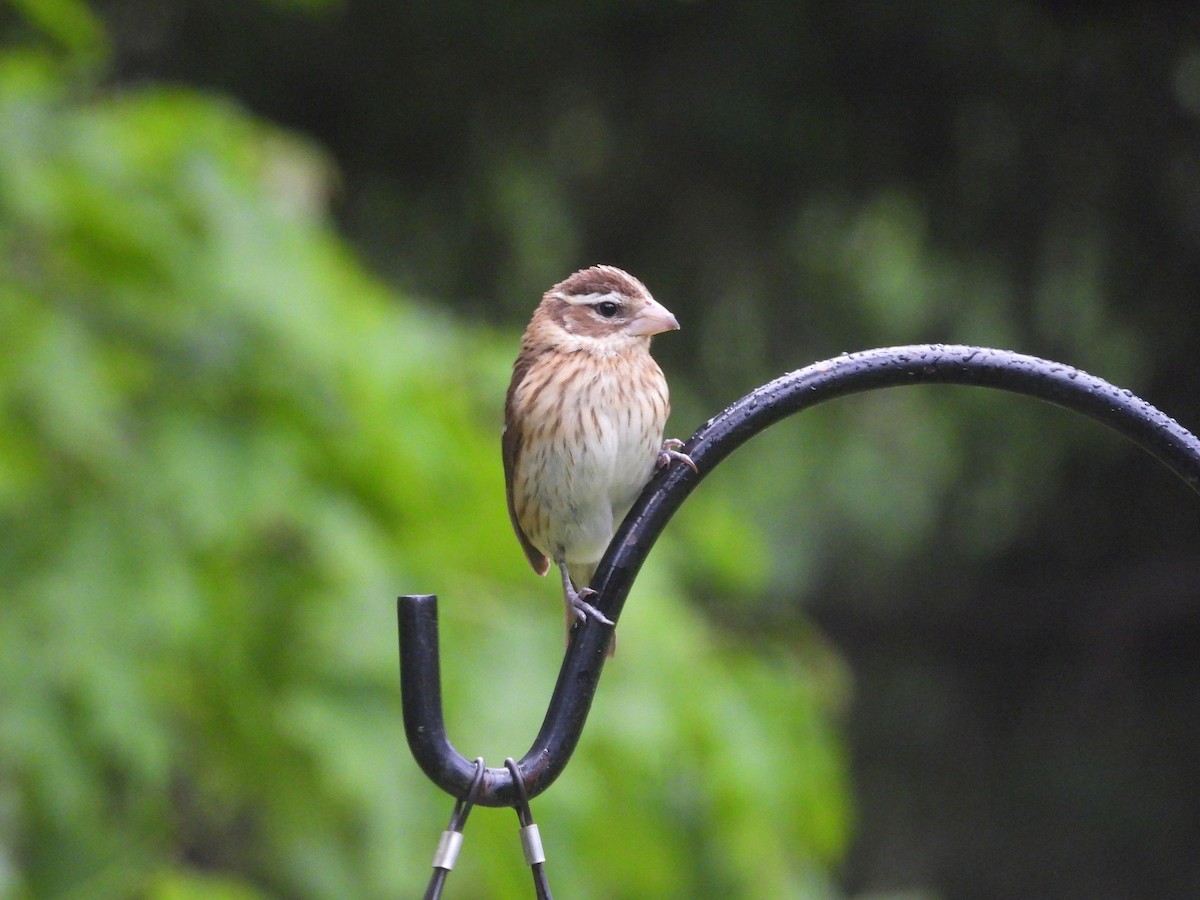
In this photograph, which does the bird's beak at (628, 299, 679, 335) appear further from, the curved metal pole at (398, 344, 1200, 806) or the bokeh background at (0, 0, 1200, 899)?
the bokeh background at (0, 0, 1200, 899)

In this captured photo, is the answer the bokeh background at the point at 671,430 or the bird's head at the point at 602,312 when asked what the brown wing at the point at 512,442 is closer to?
the bird's head at the point at 602,312

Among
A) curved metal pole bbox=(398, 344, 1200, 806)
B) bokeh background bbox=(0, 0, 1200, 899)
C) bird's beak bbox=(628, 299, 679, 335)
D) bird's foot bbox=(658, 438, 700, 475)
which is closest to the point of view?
curved metal pole bbox=(398, 344, 1200, 806)

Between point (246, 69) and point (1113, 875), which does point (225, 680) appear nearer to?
point (246, 69)

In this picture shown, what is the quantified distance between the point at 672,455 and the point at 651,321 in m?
0.39

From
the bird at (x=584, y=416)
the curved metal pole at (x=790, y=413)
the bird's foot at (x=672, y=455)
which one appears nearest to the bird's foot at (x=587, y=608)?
the curved metal pole at (x=790, y=413)

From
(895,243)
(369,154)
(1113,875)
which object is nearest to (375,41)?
(369,154)

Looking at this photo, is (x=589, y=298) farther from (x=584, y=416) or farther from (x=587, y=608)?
(x=587, y=608)

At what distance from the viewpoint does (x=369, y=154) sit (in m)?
6.10

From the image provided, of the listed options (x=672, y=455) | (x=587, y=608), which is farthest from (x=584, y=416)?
(x=587, y=608)

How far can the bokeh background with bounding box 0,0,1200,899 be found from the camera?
332cm

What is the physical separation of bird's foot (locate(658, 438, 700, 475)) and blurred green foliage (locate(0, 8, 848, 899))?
1.00 m

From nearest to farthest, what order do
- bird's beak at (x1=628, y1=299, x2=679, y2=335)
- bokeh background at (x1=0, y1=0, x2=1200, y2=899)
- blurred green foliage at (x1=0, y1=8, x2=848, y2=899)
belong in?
bird's beak at (x1=628, y1=299, x2=679, y2=335) < blurred green foliage at (x1=0, y1=8, x2=848, y2=899) < bokeh background at (x1=0, y1=0, x2=1200, y2=899)

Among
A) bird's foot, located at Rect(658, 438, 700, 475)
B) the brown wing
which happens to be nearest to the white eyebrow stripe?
the brown wing

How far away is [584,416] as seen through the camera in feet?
8.46
